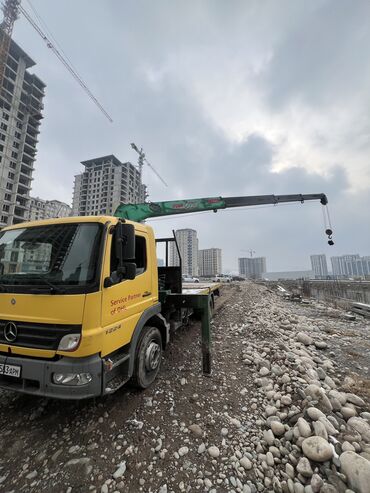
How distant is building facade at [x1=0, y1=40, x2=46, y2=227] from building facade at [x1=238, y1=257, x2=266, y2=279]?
89199 millimetres

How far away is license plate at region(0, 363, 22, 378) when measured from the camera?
2.43 m

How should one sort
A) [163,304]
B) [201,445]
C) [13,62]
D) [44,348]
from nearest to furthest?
[44,348]
[201,445]
[163,304]
[13,62]

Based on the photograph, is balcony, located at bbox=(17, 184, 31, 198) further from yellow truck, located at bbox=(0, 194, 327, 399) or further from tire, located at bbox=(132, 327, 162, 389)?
tire, located at bbox=(132, 327, 162, 389)

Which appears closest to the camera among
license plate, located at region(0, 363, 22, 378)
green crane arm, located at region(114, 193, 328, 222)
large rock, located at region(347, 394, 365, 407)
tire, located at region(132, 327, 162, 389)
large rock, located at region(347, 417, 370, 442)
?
license plate, located at region(0, 363, 22, 378)

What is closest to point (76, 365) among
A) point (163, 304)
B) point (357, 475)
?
point (163, 304)

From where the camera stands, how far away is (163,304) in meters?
4.65

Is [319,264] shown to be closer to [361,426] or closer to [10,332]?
[361,426]

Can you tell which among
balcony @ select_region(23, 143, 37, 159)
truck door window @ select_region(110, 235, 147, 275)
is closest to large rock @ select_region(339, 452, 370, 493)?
truck door window @ select_region(110, 235, 147, 275)

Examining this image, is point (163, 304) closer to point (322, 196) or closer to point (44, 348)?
point (44, 348)

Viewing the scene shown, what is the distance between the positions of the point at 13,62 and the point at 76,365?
76.6 metres

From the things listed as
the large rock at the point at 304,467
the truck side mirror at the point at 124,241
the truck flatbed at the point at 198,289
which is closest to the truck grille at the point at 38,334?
the truck side mirror at the point at 124,241

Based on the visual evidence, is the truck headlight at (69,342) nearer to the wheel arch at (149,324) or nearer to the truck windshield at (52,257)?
the truck windshield at (52,257)

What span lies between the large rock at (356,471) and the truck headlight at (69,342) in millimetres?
2859

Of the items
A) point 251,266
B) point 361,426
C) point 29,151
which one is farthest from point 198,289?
point 251,266
